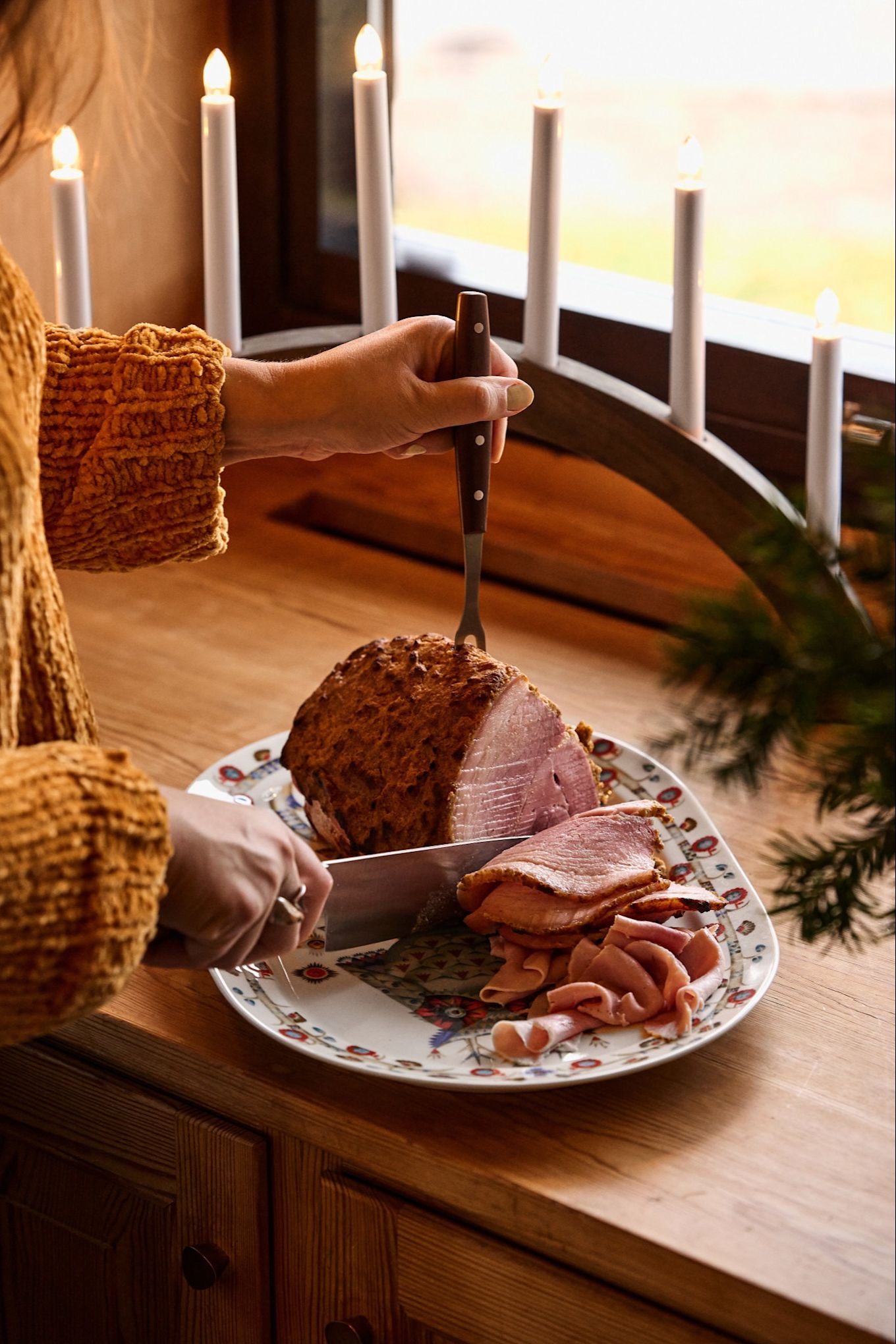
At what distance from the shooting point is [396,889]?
0.95m

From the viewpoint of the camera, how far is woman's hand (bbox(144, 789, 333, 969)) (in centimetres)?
72

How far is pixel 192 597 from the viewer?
149 cm

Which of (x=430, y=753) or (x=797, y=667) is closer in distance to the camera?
(x=797, y=667)

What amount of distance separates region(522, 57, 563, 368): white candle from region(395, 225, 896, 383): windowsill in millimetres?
362

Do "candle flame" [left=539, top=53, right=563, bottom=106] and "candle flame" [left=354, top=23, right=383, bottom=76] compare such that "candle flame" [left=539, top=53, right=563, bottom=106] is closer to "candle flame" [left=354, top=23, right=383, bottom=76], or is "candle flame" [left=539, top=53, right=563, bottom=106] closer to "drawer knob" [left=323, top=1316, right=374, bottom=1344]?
"candle flame" [left=354, top=23, right=383, bottom=76]

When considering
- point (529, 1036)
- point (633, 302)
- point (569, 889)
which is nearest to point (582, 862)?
point (569, 889)

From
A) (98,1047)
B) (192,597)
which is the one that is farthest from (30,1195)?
(192,597)

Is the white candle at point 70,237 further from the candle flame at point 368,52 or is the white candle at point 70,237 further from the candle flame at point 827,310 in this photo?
the candle flame at point 827,310

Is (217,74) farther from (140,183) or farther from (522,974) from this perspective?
(522,974)

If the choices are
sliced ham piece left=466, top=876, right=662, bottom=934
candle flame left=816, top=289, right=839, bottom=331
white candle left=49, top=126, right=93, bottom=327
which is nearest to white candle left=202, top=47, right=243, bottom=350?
white candle left=49, top=126, right=93, bottom=327

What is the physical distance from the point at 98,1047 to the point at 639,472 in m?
0.68

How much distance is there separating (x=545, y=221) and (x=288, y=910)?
71 cm

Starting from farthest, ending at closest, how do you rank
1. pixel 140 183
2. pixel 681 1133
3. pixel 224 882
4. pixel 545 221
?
pixel 140 183, pixel 545 221, pixel 681 1133, pixel 224 882

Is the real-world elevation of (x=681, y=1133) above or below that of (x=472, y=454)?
below
